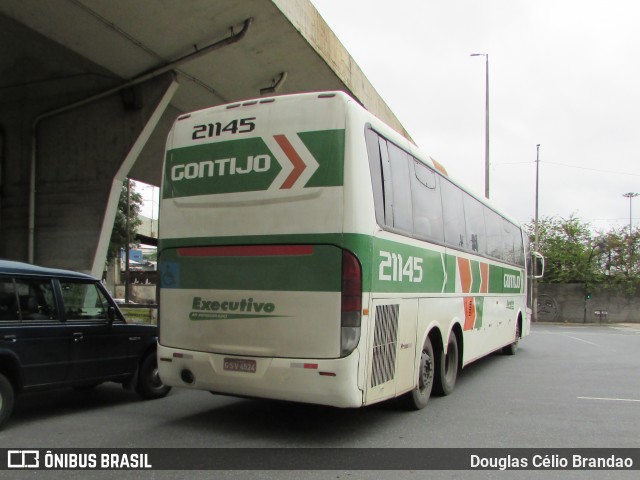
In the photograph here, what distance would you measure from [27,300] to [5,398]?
1098 millimetres

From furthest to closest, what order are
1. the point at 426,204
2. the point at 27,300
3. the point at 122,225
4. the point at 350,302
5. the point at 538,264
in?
the point at 122,225 → the point at 538,264 → the point at 426,204 → the point at 27,300 → the point at 350,302

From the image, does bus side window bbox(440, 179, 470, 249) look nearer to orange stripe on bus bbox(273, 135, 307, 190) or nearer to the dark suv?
orange stripe on bus bbox(273, 135, 307, 190)

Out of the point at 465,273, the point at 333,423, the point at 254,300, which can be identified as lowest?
the point at 333,423

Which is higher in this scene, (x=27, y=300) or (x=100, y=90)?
(x=100, y=90)

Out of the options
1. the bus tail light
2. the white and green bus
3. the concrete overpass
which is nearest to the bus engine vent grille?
the white and green bus

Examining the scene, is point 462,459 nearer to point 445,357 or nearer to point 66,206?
point 445,357

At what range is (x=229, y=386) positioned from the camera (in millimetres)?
5875

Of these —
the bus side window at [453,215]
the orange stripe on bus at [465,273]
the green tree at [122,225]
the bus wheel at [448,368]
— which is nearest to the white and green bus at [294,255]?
the bus wheel at [448,368]

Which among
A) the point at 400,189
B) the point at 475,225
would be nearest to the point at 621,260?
the point at 475,225

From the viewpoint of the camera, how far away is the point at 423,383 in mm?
7371

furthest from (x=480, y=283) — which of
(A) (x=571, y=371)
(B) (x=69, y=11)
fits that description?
(B) (x=69, y=11)

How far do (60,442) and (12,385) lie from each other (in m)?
1.00

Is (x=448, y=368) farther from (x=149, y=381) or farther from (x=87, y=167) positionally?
(x=87, y=167)

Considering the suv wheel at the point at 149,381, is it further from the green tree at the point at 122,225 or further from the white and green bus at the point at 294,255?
A: the green tree at the point at 122,225
